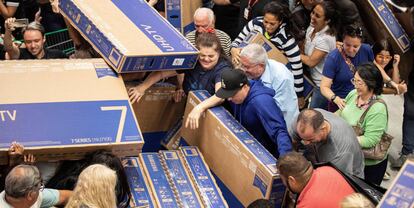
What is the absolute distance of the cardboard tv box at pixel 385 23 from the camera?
5.30 m

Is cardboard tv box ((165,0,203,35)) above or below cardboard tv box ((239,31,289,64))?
below

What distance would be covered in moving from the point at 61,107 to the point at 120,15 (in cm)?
114

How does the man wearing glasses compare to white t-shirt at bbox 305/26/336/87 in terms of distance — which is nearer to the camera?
the man wearing glasses

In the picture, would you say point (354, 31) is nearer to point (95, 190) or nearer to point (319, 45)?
point (319, 45)

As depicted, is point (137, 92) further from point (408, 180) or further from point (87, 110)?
point (408, 180)

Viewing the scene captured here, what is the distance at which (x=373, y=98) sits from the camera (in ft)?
13.7

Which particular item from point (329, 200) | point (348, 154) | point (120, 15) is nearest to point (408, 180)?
point (329, 200)

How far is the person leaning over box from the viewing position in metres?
4.70

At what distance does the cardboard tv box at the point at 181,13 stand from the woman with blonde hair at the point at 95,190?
318 centimetres

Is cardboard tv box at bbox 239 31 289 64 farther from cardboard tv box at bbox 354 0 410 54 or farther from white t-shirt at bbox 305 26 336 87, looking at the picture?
cardboard tv box at bbox 354 0 410 54

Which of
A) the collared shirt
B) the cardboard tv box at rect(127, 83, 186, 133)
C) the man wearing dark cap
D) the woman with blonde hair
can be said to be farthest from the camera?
the cardboard tv box at rect(127, 83, 186, 133)

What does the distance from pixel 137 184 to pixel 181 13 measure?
2723 millimetres

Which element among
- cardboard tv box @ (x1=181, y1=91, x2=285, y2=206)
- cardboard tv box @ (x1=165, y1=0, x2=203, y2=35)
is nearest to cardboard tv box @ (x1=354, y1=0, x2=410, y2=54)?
cardboard tv box @ (x1=165, y1=0, x2=203, y2=35)

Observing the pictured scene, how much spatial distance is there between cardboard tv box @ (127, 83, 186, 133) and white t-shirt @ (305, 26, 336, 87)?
1.34m
